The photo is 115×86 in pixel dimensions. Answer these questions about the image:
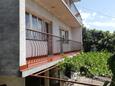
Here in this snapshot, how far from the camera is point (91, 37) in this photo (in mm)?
33844

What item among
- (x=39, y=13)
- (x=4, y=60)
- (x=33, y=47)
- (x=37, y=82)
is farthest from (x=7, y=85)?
(x=39, y=13)

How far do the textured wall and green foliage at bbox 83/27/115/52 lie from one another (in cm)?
2651

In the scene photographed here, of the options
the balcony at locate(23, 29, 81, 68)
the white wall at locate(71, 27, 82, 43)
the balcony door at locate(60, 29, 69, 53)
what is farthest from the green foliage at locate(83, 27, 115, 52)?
the balcony at locate(23, 29, 81, 68)

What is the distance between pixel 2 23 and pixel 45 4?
6209 millimetres

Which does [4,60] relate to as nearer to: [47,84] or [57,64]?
[57,64]

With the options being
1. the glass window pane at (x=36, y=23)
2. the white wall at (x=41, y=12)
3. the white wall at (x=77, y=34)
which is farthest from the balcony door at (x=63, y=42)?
the white wall at (x=77, y=34)

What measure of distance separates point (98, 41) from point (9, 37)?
27747 millimetres

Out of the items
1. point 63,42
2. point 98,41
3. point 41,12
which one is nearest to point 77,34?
point 63,42

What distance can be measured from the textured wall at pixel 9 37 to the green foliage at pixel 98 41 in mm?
26512

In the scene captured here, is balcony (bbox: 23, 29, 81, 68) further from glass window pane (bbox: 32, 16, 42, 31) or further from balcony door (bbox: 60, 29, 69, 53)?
balcony door (bbox: 60, 29, 69, 53)

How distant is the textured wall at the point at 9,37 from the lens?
22.7 feet

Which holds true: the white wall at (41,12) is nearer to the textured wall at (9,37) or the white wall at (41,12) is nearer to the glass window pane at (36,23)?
the glass window pane at (36,23)

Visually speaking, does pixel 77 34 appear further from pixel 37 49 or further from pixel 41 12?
pixel 37 49

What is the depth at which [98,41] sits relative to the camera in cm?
3375
